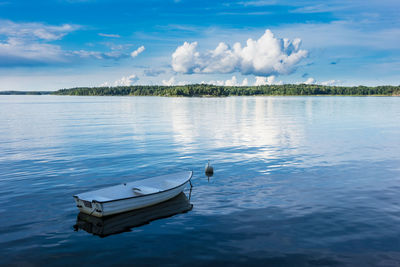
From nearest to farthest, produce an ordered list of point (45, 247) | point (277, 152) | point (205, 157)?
point (45, 247)
point (205, 157)
point (277, 152)

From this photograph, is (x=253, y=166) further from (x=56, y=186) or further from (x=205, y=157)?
(x=56, y=186)

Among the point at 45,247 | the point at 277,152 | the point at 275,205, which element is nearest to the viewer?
the point at 45,247

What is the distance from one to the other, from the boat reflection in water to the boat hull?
1.03 ft

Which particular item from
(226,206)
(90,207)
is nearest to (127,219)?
(90,207)

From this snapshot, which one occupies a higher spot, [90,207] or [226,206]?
[90,207]

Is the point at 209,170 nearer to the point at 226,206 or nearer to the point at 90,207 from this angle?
the point at 226,206

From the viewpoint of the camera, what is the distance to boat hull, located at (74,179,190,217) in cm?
1878

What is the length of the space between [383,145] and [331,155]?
44.1 ft

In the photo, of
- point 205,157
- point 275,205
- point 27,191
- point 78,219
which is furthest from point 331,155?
point 27,191

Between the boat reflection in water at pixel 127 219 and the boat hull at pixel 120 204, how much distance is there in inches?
12.3

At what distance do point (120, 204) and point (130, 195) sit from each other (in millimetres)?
2105

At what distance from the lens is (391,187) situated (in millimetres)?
25078

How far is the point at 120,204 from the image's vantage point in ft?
64.0

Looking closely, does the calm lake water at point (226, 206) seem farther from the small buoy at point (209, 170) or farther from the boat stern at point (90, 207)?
the boat stern at point (90, 207)
